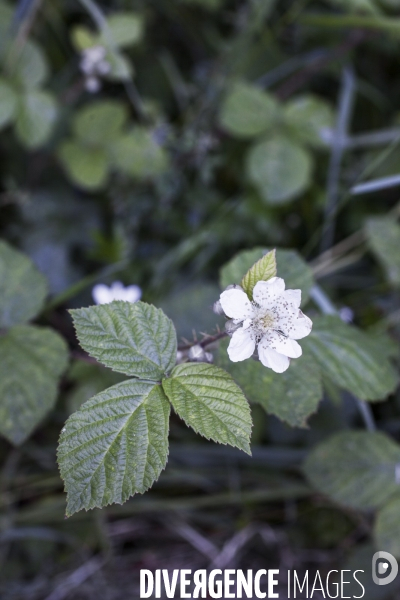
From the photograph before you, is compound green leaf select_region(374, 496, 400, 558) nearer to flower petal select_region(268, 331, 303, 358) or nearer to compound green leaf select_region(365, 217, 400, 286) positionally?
compound green leaf select_region(365, 217, 400, 286)

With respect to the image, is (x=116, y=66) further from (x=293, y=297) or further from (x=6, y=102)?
(x=293, y=297)

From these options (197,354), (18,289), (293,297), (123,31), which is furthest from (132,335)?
(123,31)

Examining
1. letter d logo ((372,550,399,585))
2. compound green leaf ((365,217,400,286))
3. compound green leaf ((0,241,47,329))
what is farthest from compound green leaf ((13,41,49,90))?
letter d logo ((372,550,399,585))

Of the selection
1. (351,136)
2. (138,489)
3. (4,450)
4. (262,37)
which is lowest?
(138,489)

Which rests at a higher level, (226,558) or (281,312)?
(281,312)

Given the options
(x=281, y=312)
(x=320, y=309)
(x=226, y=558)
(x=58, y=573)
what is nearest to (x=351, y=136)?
(x=320, y=309)

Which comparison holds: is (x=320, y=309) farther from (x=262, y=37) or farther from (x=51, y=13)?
(x=51, y=13)
